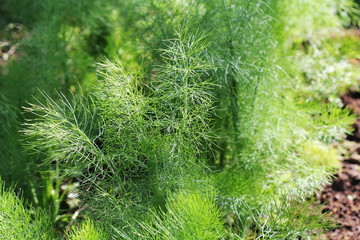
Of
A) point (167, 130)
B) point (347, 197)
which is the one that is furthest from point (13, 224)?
point (347, 197)

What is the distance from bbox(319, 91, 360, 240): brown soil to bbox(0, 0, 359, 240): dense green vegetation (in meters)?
0.13

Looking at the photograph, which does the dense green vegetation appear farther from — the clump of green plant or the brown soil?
the brown soil

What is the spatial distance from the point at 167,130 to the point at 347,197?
4.60 ft

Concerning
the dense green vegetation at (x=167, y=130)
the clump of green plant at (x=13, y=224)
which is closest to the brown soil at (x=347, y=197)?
the dense green vegetation at (x=167, y=130)

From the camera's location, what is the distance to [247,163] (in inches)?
88.9

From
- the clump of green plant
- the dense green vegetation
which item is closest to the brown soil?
the dense green vegetation

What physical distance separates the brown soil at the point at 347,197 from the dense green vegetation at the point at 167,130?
0.43 feet

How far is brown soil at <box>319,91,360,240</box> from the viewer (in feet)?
7.26

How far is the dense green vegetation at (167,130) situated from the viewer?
1623 mm

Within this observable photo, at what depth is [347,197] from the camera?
2.47 metres

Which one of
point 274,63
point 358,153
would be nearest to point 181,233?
point 274,63

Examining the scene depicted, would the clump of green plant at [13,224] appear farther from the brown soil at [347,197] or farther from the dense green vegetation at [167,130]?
the brown soil at [347,197]

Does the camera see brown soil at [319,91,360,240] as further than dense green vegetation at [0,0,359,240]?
Yes

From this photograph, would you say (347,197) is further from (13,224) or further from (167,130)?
(13,224)
